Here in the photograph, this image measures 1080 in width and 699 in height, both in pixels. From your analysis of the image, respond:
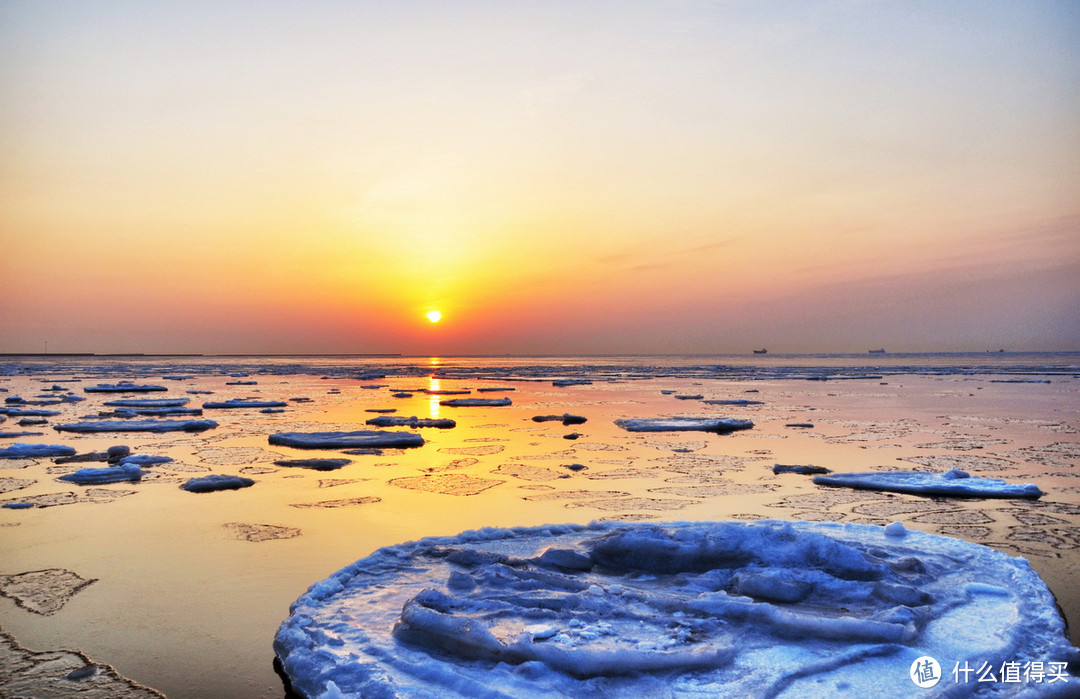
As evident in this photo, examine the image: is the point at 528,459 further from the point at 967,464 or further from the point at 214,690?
the point at 214,690

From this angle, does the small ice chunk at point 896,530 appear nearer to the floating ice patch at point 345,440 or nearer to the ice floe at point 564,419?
the floating ice patch at point 345,440

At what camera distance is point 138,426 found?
15.7m

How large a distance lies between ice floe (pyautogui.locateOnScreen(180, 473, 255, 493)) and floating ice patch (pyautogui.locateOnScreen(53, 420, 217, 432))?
296 inches

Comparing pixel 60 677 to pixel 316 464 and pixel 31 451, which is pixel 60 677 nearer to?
pixel 316 464

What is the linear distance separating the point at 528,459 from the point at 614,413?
8507mm

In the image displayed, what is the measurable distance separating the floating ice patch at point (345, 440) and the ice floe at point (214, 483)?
3486 millimetres

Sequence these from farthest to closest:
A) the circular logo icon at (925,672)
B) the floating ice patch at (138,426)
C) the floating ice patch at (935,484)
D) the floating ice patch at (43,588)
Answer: the floating ice patch at (138,426)
the floating ice patch at (935,484)
the floating ice patch at (43,588)
the circular logo icon at (925,672)

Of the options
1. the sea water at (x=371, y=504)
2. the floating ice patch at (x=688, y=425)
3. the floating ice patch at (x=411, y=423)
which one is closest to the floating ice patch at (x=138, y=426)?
the sea water at (x=371, y=504)

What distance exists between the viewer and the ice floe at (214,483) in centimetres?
868

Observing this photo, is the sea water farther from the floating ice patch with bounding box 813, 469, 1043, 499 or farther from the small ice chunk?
the small ice chunk

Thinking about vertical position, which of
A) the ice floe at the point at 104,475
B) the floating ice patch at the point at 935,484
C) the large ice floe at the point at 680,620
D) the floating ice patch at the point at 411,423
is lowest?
the floating ice patch at the point at 411,423

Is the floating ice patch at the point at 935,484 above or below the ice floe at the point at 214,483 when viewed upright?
above

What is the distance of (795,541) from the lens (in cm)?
506

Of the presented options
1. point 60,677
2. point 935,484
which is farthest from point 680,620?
point 935,484
